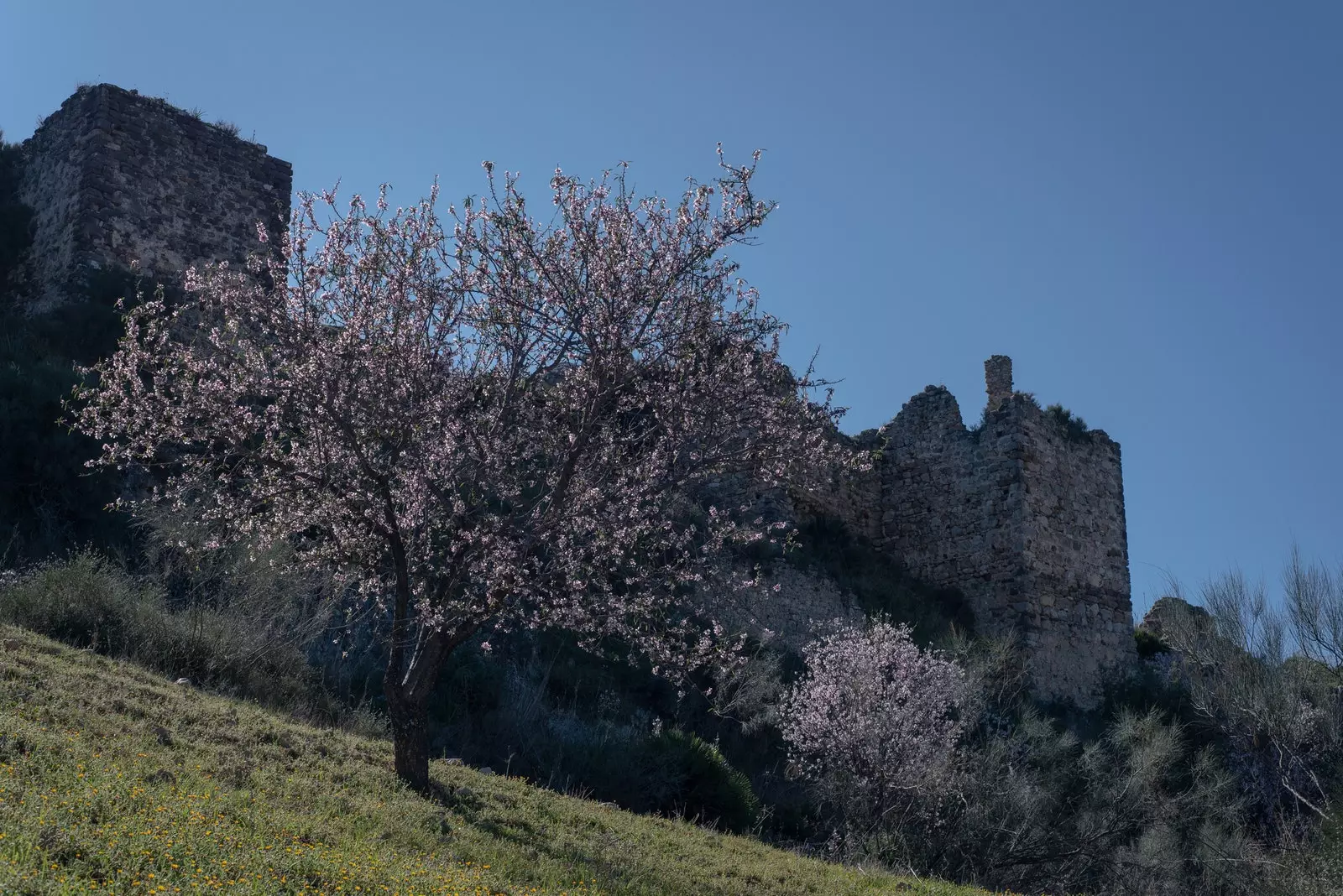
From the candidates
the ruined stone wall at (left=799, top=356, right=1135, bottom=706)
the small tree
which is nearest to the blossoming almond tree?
the small tree

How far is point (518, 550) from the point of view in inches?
375

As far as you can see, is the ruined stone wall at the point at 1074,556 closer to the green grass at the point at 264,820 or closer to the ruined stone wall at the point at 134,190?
the green grass at the point at 264,820

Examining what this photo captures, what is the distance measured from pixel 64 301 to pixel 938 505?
14320 mm

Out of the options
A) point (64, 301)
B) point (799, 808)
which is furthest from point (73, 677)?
point (64, 301)

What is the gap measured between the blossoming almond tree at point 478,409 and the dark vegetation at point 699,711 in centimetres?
207

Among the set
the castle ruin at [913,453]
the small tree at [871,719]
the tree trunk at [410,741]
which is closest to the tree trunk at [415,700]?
the tree trunk at [410,741]

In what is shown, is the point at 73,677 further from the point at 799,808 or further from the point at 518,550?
the point at 799,808

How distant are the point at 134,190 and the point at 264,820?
1346 cm

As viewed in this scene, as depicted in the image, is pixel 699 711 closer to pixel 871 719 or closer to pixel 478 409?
pixel 871 719

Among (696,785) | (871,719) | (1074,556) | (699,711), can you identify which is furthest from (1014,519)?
(696,785)

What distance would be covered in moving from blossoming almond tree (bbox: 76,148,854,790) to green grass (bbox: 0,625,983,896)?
3.22ft

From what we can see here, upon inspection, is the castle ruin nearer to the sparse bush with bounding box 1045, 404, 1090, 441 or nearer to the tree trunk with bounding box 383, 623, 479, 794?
the sparse bush with bounding box 1045, 404, 1090, 441

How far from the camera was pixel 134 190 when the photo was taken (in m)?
18.3

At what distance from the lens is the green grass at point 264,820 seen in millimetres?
6215
